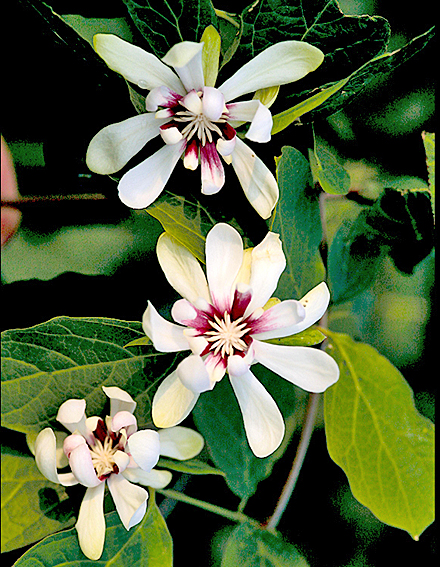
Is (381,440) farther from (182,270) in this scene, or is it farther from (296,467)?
(182,270)

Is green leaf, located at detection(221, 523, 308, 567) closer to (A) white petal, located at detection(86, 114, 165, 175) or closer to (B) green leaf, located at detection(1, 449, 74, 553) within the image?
(B) green leaf, located at detection(1, 449, 74, 553)

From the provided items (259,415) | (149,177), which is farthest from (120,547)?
(149,177)

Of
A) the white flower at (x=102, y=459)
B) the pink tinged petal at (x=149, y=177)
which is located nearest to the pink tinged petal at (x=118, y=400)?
the white flower at (x=102, y=459)

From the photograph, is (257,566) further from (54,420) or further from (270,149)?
(270,149)

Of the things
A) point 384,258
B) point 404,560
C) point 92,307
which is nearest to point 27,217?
point 92,307

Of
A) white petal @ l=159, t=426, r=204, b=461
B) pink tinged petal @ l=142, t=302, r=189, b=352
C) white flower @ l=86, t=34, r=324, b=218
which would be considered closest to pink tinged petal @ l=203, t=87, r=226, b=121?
white flower @ l=86, t=34, r=324, b=218

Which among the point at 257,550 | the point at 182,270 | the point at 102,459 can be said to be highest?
the point at 182,270
